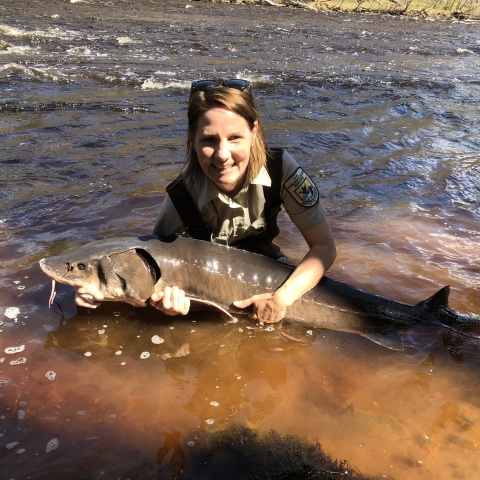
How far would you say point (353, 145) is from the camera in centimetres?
793

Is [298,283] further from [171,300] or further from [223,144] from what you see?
[223,144]

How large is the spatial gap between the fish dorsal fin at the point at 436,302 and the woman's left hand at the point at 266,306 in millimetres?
1000

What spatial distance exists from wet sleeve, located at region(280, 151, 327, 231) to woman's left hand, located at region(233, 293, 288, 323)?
58cm

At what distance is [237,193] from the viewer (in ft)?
11.4

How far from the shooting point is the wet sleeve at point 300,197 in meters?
3.46

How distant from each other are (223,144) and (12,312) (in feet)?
6.05

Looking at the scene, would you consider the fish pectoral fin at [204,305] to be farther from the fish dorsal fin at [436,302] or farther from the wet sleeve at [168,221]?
the fish dorsal fin at [436,302]

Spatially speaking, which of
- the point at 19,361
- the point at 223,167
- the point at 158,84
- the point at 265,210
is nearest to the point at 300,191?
the point at 265,210

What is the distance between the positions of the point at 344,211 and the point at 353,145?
266 centimetres

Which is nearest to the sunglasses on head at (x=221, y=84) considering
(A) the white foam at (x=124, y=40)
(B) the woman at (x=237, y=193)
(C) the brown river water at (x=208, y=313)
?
(B) the woman at (x=237, y=193)

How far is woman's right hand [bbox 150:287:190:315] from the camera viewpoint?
321cm

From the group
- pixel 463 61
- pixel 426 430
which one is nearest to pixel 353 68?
pixel 463 61

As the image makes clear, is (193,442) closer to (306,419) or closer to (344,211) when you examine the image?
(306,419)

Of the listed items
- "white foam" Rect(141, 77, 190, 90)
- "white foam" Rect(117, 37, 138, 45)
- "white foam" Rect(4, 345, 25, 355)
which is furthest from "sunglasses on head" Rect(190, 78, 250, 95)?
"white foam" Rect(117, 37, 138, 45)
